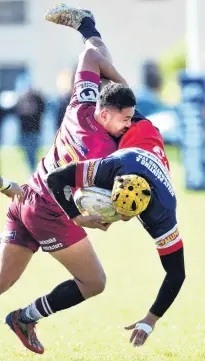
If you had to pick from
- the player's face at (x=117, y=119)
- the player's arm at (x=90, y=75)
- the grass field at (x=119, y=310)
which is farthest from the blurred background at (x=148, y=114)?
the player's arm at (x=90, y=75)

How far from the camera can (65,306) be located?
7.60 meters

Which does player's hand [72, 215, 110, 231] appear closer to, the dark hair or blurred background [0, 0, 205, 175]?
the dark hair

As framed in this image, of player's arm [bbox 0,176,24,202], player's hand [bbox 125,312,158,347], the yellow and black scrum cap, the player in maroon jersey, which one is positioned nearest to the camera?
the yellow and black scrum cap

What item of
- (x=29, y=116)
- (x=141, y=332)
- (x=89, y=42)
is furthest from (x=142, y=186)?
(x=29, y=116)

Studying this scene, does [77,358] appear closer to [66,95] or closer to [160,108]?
[66,95]

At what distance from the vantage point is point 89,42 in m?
7.91

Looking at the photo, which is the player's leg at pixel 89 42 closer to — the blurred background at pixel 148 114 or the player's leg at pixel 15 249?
the player's leg at pixel 15 249

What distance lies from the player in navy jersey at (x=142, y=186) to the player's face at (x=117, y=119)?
54mm

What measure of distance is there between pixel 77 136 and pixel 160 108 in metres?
25.0

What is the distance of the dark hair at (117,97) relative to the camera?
22.4 feet

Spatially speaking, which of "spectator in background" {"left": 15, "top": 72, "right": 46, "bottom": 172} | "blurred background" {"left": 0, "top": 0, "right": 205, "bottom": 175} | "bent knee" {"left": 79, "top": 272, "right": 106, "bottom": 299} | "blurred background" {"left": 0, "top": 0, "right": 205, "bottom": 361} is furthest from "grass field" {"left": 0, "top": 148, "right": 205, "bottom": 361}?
"blurred background" {"left": 0, "top": 0, "right": 205, "bottom": 175}

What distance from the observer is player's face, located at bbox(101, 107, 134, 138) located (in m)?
6.86

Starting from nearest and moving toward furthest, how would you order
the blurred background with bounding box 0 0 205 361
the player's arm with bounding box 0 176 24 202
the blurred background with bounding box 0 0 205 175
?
the player's arm with bounding box 0 176 24 202 < the blurred background with bounding box 0 0 205 361 < the blurred background with bounding box 0 0 205 175

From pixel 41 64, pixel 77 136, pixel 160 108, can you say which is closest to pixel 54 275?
pixel 77 136
